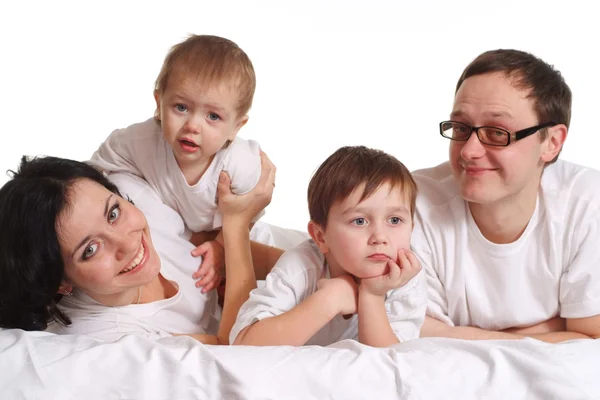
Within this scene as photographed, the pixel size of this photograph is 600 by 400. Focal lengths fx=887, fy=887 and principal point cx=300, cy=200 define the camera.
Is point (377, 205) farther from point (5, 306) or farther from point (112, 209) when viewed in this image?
point (5, 306)

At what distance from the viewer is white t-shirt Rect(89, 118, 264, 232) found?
3053 mm

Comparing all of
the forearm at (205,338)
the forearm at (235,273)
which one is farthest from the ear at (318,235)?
the forearm at (205,338)

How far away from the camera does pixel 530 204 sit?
9.74ft

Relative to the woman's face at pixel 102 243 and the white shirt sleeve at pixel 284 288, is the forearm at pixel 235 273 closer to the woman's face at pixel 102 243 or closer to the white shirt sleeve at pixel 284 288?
the white shirt sleeve at pixel 284 288

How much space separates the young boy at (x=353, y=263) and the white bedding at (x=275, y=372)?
0.51ft

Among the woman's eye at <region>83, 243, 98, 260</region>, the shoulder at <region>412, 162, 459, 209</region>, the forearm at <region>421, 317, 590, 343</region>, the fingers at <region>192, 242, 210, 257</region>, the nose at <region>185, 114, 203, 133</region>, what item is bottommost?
the forearm at <region>421, 317, 590, 343</region>

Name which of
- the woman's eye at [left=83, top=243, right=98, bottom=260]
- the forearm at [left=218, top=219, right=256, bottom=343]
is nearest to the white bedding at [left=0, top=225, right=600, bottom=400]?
the woman's eye at [left=83, top=243, right=98, bottom=260]

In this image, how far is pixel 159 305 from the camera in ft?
9.21

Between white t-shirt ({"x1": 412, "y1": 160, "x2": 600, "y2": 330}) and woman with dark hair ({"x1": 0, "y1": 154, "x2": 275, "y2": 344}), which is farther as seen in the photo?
white t-shirt ({"x1": 412, "y1": 160, "x2": 600, "y2": 330})

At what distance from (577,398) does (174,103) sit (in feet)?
4.93

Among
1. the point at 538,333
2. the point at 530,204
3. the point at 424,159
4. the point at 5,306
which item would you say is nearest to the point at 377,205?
the point at 530,204

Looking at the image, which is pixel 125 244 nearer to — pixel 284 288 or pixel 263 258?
pixel 284 288

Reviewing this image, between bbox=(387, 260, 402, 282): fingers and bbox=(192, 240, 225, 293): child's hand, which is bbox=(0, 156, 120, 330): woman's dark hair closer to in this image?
bbox=(192, 240, 225, 293): child's hand

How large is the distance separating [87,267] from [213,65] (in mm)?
772
